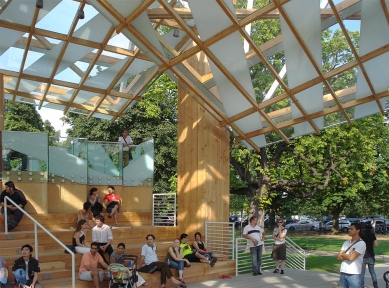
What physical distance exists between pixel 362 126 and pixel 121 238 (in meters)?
13.2

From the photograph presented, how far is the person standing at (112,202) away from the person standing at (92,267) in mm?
3603

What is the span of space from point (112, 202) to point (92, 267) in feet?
13.2

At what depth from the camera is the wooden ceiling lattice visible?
8.84 meters

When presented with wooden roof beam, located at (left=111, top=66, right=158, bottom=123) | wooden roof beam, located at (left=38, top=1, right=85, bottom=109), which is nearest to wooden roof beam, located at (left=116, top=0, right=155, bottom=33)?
wooden roof beam, located at (left=38, top=1, right=85, bottom=109)

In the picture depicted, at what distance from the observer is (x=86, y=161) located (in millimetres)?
13773

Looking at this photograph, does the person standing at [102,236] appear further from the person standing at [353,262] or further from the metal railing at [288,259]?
the person standing at [353,262]

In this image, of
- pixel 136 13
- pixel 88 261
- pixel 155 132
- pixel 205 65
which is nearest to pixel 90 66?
pixel 205 65

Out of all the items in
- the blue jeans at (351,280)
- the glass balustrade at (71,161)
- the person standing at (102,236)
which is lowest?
the blue jeans at (351,280)

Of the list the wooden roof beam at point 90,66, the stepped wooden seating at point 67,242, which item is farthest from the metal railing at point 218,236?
the wooden roof beam at point 90,66

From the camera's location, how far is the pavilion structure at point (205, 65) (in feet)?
29.4

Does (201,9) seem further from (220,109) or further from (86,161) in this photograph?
(86,161)

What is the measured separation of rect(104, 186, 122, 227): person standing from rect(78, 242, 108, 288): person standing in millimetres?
3603

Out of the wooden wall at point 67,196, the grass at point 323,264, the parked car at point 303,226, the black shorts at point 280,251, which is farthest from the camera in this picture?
the parked car at point 303,226

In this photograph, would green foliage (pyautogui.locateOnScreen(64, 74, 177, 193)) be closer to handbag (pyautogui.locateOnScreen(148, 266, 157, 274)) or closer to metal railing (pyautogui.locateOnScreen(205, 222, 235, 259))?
metal railing (pyautogui.locateOnScreen(205, 222, 235, 259))
